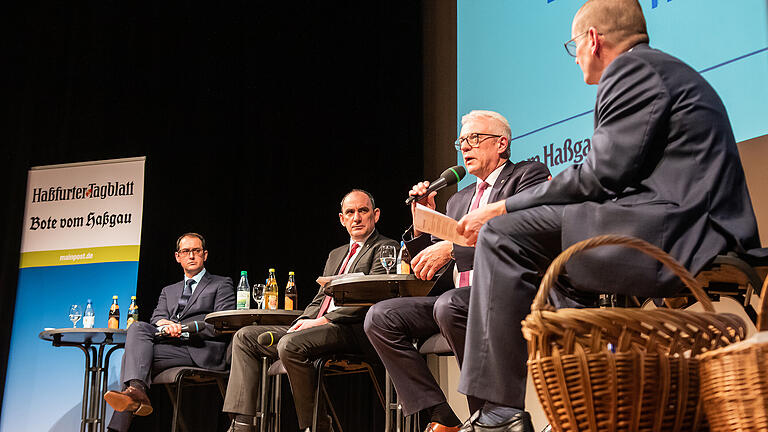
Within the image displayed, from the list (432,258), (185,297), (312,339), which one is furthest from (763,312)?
(185,297)

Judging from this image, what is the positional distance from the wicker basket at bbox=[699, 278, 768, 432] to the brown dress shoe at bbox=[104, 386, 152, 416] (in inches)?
142

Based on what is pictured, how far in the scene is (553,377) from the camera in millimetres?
1270

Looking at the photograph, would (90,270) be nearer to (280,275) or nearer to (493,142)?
(280,275)

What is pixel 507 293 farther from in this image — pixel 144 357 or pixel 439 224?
pixel 144 357

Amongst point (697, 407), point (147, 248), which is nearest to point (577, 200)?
point (697, 407)

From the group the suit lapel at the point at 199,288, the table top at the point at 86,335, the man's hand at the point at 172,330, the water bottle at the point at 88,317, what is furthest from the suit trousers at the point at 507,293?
the water bottle at the point at 88,317

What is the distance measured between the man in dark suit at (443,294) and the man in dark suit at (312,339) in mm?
517

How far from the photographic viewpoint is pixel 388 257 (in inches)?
131

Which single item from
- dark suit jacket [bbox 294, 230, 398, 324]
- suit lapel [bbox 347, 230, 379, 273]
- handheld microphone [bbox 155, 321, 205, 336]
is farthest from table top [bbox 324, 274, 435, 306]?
handheld microphone [bbox 155, 321, 205, 336]

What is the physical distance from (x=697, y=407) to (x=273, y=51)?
188 inches

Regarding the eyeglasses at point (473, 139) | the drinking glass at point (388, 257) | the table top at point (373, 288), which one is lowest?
the table top at point (373, 288)

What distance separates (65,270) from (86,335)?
148 centimetres

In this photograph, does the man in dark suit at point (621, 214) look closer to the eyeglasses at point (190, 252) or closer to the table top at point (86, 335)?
the table top at point (86, 335)

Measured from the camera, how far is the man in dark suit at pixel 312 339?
11.3 ft
